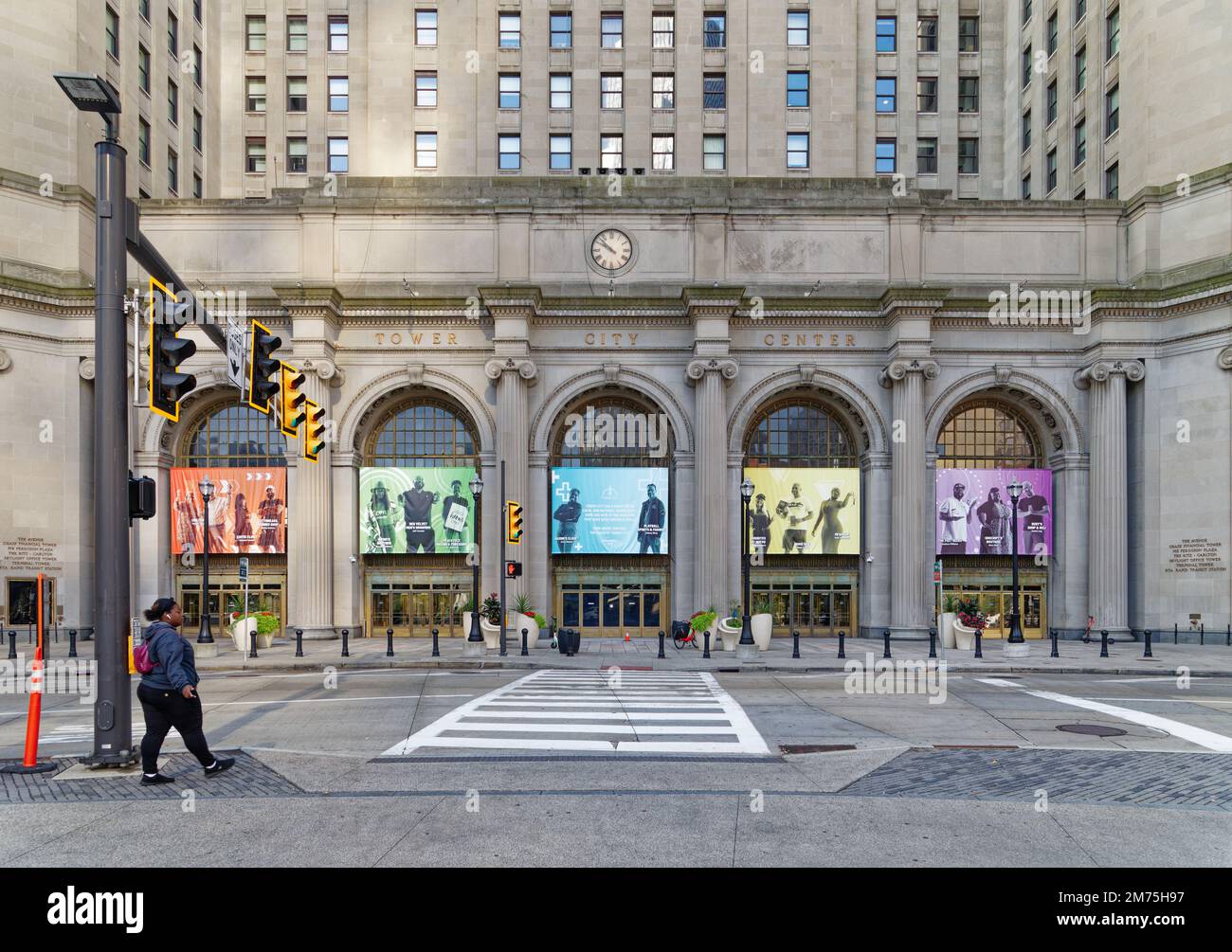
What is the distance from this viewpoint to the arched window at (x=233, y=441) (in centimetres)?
3353

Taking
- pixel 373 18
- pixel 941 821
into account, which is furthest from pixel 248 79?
pixel 941 821

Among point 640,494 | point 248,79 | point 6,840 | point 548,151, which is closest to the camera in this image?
point 6,840

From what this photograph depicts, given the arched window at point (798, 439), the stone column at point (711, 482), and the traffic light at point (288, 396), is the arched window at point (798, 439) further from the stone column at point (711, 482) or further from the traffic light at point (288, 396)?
the traffic light at point (288, 396)

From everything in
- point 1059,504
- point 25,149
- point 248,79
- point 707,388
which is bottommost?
point 1059,504

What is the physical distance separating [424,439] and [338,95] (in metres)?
24.9

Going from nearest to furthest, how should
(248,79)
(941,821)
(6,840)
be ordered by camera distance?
(6,840) → (941,821) → (248,79)

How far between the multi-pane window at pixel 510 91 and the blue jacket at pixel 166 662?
A: 135 feet

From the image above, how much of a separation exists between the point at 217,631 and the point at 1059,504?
35.5 metres

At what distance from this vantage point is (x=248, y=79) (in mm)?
46781

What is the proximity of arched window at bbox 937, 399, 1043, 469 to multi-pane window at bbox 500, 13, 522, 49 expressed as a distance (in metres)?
30.9

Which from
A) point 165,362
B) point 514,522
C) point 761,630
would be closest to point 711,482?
point 761,630

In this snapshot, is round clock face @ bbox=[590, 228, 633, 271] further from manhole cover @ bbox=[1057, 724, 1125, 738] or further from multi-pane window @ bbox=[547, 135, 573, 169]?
manhole cover @ bbox=[1057, 724, 1125, 738]

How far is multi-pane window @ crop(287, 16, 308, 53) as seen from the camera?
4609cm

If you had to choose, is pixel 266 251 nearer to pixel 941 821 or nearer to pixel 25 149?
pixel 25 149
